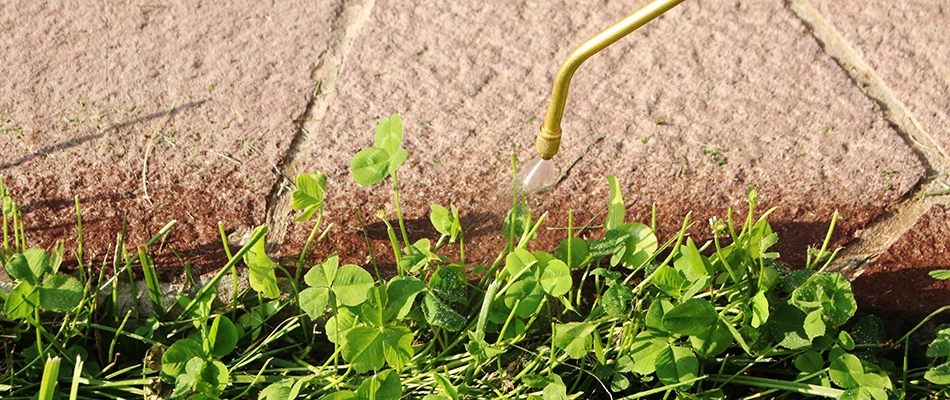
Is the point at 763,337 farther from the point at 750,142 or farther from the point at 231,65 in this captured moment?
the point at 231,65

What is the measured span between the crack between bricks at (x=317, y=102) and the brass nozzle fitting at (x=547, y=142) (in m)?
0.43

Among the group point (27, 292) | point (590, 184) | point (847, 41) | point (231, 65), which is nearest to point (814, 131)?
point (847, 41)

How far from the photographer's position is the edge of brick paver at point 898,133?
1.60m

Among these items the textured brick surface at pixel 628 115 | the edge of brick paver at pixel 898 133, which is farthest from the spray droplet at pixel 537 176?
the edge of brick paver at pixel 898 133

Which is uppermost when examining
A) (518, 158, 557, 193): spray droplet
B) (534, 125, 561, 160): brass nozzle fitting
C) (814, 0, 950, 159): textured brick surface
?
(814, 0, 950, 159): textured brick surface

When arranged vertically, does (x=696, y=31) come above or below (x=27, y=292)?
above

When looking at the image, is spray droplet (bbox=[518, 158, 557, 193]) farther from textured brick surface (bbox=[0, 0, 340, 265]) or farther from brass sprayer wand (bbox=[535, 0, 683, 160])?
textured brick surface (bbox=[0, 0, 340, 265])

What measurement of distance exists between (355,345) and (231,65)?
30.0 inches

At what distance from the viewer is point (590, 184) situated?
166 centimetres

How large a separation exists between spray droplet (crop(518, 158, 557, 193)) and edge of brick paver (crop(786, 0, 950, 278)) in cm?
48

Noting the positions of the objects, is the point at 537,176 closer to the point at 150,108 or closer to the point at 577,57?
the point at 577,57

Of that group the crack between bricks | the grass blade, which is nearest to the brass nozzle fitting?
the crack between bricks

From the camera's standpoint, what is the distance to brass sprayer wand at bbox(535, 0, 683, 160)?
4.28ft

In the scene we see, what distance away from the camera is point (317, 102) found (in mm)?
1775
